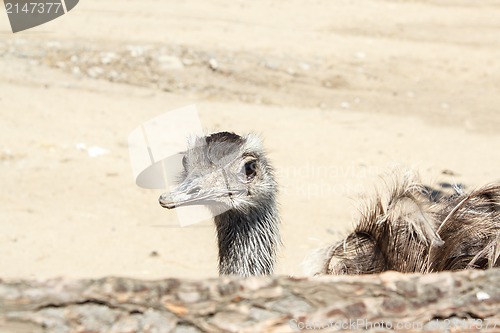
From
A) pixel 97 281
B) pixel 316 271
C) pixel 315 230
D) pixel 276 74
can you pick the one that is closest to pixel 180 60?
pixel 276 74

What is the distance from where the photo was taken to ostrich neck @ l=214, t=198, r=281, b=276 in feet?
12.8

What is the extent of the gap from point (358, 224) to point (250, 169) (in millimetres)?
621

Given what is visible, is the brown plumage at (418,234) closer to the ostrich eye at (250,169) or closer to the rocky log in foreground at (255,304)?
the ostrich eye at (250,169)

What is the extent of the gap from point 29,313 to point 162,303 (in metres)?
0.23

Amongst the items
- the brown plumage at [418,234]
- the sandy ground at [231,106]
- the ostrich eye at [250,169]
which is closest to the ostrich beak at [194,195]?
the ostrich eye at [250,169]

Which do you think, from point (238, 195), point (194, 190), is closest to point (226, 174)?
point (238, 195)

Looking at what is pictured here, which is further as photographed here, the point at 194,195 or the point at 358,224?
the point at 358,224

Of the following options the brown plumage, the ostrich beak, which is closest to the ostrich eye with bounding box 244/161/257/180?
the ostrich beak

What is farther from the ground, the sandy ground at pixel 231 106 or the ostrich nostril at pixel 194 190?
the ostrich nostril at pixel 194 190

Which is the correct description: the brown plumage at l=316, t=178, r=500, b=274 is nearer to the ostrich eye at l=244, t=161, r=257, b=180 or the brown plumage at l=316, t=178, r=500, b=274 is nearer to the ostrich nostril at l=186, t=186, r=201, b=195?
the ostrich eye at l=244, t=161, r=257, b=180

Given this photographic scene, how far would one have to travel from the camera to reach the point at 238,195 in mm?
3852

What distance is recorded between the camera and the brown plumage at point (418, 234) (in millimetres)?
3375

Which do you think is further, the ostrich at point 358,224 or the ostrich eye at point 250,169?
the ostrich eye at point 250,169

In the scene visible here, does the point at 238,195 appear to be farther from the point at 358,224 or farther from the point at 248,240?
the point at 358,224
